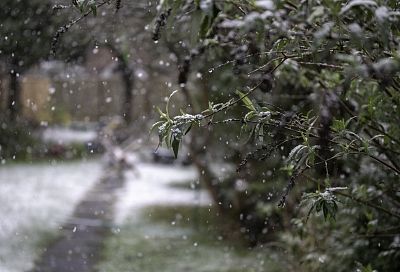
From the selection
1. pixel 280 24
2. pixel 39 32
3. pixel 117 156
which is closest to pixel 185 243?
pixel 39 32

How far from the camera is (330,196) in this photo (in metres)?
1.75

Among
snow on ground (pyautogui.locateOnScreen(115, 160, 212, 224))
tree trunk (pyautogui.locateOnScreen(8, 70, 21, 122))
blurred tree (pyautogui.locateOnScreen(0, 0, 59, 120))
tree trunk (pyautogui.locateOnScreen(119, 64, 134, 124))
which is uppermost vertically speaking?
blurred tree (pyautogui.locateOnScreen(0, 0, 59, 120))

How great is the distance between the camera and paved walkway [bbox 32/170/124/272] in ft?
16.0

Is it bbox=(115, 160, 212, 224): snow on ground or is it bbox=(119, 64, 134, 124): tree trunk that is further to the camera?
bbox=(119, 64, 134, 124): tree trunk

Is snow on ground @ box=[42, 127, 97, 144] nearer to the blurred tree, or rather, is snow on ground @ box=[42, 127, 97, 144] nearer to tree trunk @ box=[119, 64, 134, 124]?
tree trunk @ box=[119, 64, 134, 124]

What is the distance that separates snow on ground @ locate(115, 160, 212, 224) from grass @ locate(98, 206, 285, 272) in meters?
0.33

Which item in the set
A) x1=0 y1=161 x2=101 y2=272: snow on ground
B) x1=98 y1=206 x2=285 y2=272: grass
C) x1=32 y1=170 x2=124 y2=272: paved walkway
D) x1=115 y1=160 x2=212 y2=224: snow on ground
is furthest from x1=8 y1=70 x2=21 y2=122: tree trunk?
x1=98 y1=206 x2=285 y2=272: grass

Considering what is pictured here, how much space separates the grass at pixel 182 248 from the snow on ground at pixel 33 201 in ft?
2.53

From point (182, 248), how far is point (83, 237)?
1108 millimetres

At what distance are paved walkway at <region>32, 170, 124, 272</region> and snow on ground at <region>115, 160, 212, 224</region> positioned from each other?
22cm

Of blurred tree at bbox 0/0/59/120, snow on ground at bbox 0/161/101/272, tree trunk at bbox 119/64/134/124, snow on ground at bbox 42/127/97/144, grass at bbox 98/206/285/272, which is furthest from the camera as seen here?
snow on ground at bbox 42/127/97/144

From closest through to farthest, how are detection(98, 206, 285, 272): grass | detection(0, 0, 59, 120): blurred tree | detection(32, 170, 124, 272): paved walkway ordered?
1. detection(32, 170, 124, 272): paved walkway
2. detection(98, 206, 285, 272): grass
3. detection(0, 0, 59, 120): blurred tree

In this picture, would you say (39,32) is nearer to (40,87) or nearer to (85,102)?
(40,87)

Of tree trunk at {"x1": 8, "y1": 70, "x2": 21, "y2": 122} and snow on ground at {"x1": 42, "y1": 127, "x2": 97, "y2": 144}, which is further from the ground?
tree trunk at {"x1": 8, "y1": 70, "x2": 21, "y2": 122}
